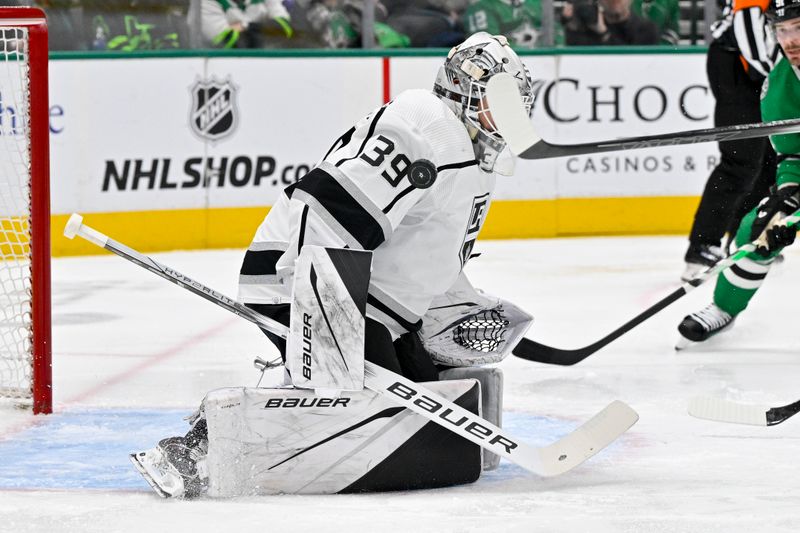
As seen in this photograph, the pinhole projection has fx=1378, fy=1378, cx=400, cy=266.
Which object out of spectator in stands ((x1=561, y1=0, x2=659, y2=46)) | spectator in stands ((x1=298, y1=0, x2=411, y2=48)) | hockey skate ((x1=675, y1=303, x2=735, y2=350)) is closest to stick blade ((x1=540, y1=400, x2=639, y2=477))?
hockey skate ((x1=675, y1=303, x2=735, y2=350))

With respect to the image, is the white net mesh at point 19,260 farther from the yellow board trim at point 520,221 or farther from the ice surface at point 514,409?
the yellow board trim at point 520,221

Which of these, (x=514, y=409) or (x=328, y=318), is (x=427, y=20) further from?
(x=328, y=318)

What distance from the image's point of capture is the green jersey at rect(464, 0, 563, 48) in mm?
5926

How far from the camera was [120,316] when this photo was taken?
162 inches

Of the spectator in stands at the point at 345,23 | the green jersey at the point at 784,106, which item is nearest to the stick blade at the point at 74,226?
the green jersey at the point at 784,106

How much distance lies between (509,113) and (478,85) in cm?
11

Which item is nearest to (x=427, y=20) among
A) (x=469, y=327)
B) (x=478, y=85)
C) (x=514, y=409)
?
(x=514, y=409)

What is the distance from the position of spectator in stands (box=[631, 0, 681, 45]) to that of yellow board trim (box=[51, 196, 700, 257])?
2.33 feet

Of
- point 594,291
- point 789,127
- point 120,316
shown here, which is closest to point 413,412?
point 789,127

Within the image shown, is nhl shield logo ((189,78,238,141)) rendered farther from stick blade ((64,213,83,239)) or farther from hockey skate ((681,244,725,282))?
stick blade ((64,213,83,239))

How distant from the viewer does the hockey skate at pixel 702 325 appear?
11.6 ft

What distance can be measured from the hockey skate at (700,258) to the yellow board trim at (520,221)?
1.45 metres

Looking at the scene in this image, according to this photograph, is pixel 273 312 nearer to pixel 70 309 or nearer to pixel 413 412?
pixel 413 412

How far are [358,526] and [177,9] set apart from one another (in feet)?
13.2
